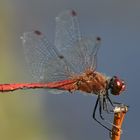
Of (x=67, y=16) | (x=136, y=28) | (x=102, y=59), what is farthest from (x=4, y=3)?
(x=67, y=16)

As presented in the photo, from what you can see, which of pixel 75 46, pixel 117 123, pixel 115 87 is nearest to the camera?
pixel 117 123

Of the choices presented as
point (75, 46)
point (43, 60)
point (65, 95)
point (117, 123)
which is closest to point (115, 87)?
point (75, 46)

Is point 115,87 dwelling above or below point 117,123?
above

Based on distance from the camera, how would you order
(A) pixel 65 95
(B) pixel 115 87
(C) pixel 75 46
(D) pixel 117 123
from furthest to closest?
(A) pixel 65 95 < (C) pixel 75 46 < (B) pixel 115 87 < (D) pixel 117 123

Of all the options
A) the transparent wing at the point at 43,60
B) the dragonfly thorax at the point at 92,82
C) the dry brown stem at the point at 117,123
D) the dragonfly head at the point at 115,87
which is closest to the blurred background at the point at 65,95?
the transparent wing at the point at 43,60

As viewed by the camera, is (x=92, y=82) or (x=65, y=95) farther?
(x=65, y=95)

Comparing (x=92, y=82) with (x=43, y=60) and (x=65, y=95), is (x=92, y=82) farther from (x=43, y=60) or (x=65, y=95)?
(x=65, y=95)

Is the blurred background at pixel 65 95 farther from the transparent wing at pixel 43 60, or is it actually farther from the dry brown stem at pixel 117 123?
the dry brown stem at pixel 117 123
